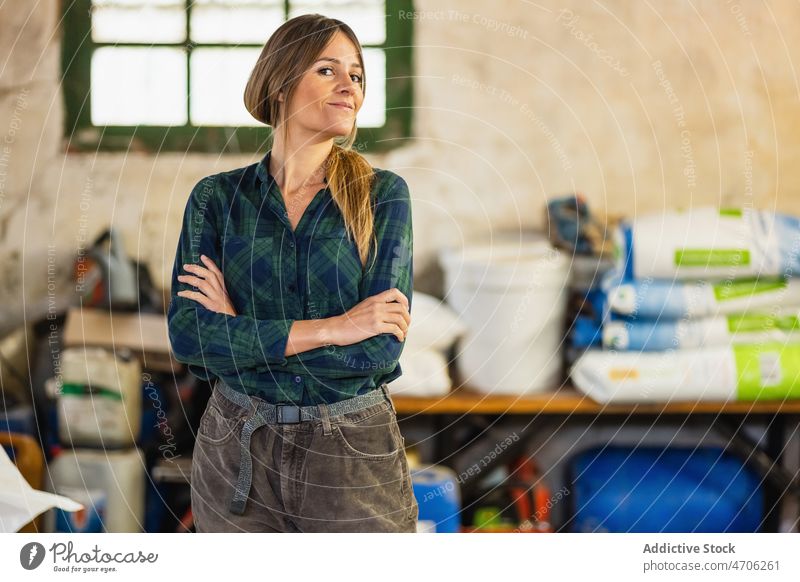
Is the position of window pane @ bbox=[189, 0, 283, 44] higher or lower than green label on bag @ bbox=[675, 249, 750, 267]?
higher

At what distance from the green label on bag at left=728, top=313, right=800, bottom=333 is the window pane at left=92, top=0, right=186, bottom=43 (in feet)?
A: 2.81

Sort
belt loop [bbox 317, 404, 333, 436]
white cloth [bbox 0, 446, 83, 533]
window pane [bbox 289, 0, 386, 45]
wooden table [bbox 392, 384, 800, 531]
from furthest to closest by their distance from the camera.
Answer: wooden table [bbox 392, 384, 800, 531] → window pane [bbox 289, 0, 386, 45] → white cloth [bbox 0, 446, 83, 533] → belt loop [bbox 317, 404, 333, 436]

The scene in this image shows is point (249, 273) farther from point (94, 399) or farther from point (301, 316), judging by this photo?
point (94, 399)

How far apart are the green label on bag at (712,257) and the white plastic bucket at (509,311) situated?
16cm

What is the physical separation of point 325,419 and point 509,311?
1.69ft

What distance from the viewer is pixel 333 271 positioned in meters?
0.95

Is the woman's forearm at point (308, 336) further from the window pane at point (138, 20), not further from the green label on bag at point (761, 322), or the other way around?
the green label on bag at point (761, 322)

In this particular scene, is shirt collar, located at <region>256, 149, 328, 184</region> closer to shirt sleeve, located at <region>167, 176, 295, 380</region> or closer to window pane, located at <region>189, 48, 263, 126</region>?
shirt sleeve, located at <region>167, 176, 295, 380</region>

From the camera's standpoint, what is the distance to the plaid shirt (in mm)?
916

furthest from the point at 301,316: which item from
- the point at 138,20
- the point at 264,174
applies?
the point at 138,20

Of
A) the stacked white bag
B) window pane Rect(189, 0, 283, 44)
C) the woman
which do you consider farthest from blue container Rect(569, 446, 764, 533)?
window pane Rect(189, 0, 283, 44)

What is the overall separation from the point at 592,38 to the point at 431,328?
471 mm

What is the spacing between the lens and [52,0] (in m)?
1.25
